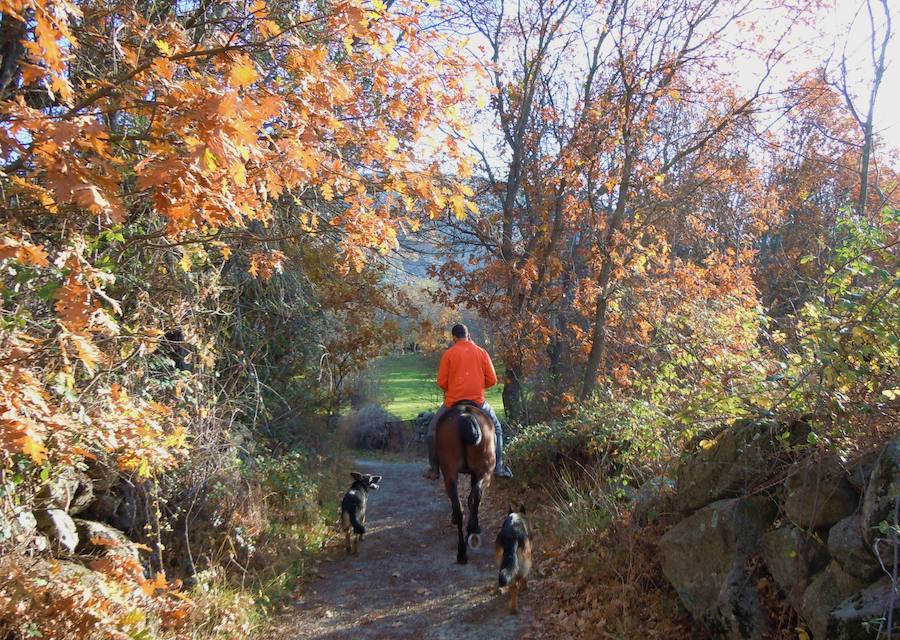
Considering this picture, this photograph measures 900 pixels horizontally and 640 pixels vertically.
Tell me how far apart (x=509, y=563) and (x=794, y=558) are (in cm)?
288

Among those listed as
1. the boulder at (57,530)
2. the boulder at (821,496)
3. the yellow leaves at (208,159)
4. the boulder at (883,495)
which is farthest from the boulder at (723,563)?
the boulder at (57,530)

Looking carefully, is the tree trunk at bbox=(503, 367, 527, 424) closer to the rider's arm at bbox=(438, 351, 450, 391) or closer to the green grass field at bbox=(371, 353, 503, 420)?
the green grass field at bbox=(371, 353, 503, 420)

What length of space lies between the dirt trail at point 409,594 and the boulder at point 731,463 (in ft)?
7.41

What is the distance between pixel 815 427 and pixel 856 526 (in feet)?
2.64

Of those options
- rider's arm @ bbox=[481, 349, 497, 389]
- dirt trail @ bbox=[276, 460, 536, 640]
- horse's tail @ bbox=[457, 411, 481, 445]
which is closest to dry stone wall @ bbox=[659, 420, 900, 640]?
dirt trail @ bbox=[276, 460, 536, 640]

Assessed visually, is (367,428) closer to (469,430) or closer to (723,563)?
(469,430)

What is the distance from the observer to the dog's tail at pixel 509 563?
21.3ft

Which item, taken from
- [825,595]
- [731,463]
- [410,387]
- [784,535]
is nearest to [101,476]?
[731,463]

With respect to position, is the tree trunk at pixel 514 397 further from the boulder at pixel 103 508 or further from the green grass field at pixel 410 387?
the boulder at pixel 103 508

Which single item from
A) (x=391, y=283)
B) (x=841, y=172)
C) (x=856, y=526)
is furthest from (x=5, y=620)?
(x=841, y=172)

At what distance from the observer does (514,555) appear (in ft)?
22.1

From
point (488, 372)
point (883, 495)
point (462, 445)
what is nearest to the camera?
point (883, 495)

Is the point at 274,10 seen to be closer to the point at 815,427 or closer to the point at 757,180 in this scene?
the point at 815,427

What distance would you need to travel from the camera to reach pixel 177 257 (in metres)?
8.52
